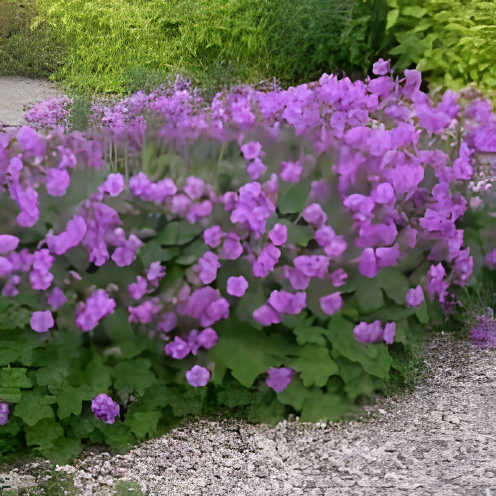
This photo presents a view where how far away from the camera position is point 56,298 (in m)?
2.51

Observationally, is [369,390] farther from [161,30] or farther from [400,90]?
[161,30]

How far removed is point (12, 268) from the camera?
8.18ft

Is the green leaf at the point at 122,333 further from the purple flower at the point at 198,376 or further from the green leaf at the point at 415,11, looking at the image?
the green leaf at the point at 415,11

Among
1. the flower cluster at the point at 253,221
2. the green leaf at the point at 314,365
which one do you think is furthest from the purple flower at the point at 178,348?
the green leaf at the point at 314,365

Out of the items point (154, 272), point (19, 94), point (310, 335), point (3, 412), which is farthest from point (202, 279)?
→ point (19, 94)

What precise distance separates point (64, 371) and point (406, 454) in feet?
3.62

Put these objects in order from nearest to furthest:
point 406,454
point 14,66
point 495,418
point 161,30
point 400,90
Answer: point 406,454 < point 495,418 < point 400,90 < point 161,30 < point 14,66

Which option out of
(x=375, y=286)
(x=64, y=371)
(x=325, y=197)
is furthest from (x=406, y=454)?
(x=64, y=371)

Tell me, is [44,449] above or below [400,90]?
below

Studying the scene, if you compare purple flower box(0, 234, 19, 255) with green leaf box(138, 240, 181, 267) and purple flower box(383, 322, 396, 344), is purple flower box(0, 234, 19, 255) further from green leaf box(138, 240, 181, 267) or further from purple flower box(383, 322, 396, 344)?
purple flower box(383, 322, 396, 344)

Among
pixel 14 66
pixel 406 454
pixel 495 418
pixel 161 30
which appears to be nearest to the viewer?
pixel 406 454

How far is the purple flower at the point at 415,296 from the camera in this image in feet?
9.19

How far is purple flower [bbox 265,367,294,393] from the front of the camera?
264 centimetres

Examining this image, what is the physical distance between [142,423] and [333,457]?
0.63 metres
